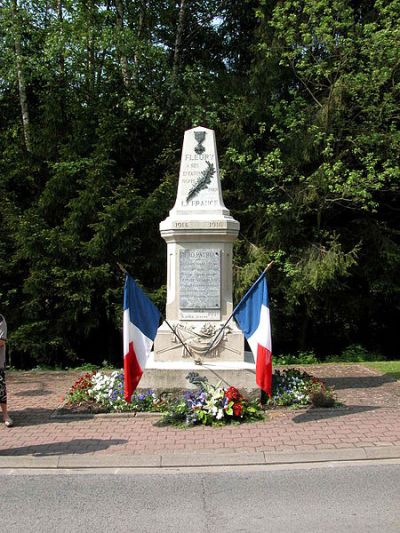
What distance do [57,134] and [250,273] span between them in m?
7.26

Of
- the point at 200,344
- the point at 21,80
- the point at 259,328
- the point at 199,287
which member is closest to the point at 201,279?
the point at 199,287

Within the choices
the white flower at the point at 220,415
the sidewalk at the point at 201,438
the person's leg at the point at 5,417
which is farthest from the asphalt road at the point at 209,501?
the person's leg at the point at 5,417

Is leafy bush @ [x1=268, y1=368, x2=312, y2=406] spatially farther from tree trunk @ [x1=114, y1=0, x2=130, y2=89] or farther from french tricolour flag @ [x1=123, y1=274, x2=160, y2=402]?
tree trunk @ [x1=114, y1=0, x2=130, y2=89]

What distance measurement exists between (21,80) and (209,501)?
49.0 ft

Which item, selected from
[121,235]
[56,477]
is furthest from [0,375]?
[121,235]

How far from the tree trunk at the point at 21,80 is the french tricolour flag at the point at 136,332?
11027 mm

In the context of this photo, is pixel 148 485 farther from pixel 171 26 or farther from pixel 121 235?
pixel 171 26

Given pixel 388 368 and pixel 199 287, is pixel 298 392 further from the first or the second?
pixel 388 368

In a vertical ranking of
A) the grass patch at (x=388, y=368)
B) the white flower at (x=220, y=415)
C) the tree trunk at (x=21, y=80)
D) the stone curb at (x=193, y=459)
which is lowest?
the grass patch at (x=388, y=368)

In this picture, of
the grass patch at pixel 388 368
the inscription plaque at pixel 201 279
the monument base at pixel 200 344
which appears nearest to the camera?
the monument base at pixel 200 344

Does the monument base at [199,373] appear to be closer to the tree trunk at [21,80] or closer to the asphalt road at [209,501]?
the asphalt road at [209,501]

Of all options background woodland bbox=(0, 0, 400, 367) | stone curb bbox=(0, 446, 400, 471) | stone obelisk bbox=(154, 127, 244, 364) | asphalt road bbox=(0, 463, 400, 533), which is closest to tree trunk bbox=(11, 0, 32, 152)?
background woodland bbox=(0, 0, 400, 367)

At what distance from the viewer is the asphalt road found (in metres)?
4.22

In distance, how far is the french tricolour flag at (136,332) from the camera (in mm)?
7134
